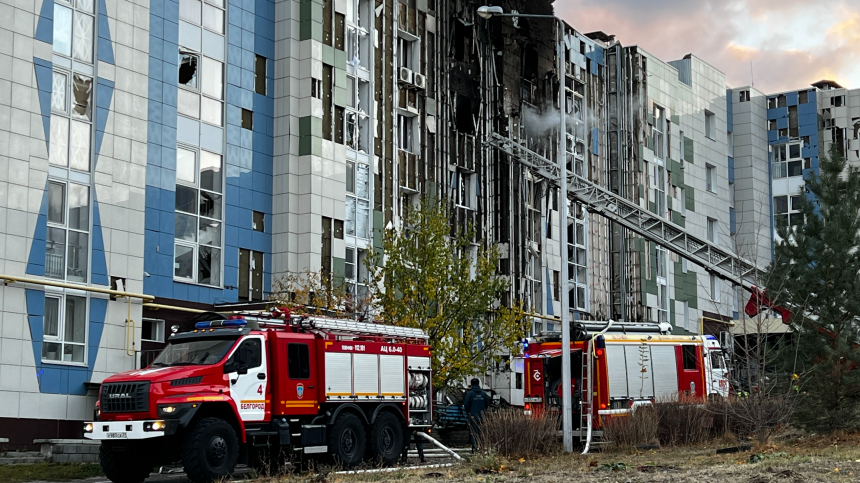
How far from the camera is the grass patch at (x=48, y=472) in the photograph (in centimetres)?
2388

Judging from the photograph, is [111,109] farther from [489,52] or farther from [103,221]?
[489,52]

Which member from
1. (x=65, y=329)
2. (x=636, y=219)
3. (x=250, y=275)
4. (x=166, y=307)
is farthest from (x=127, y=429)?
(x=636, y=219)

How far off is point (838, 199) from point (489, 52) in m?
27.9

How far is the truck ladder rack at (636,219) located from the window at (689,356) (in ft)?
35.1

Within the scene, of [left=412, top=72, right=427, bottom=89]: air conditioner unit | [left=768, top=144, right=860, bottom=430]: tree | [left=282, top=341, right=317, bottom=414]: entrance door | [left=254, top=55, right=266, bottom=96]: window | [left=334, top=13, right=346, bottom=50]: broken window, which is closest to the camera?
[left=282, top=341, right=317, bottom=414]: entrance door

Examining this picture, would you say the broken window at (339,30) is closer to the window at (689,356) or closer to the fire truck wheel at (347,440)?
the window at (689,356)

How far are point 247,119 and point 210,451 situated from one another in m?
21.6

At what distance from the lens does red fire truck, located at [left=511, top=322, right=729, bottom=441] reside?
98.9 feet

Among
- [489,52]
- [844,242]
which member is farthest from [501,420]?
[489,52]

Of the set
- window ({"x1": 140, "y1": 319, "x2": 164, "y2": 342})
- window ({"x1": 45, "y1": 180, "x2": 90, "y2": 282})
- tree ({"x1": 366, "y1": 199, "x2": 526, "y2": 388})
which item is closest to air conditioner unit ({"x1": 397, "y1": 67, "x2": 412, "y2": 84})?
tree ({"x1": 366, "y1": 199, "x2": 526, "y2": 388})

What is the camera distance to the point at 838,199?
96.9 ft

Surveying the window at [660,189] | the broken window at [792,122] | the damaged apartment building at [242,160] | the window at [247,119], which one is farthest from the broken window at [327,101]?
the broken window at [792,122]

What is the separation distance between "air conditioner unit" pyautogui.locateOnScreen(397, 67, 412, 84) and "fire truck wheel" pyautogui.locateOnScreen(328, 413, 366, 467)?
25621 mm

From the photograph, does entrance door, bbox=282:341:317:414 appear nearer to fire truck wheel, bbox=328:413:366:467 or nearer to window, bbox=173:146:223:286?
fire truck wheel, bbox=328:413:366:467
